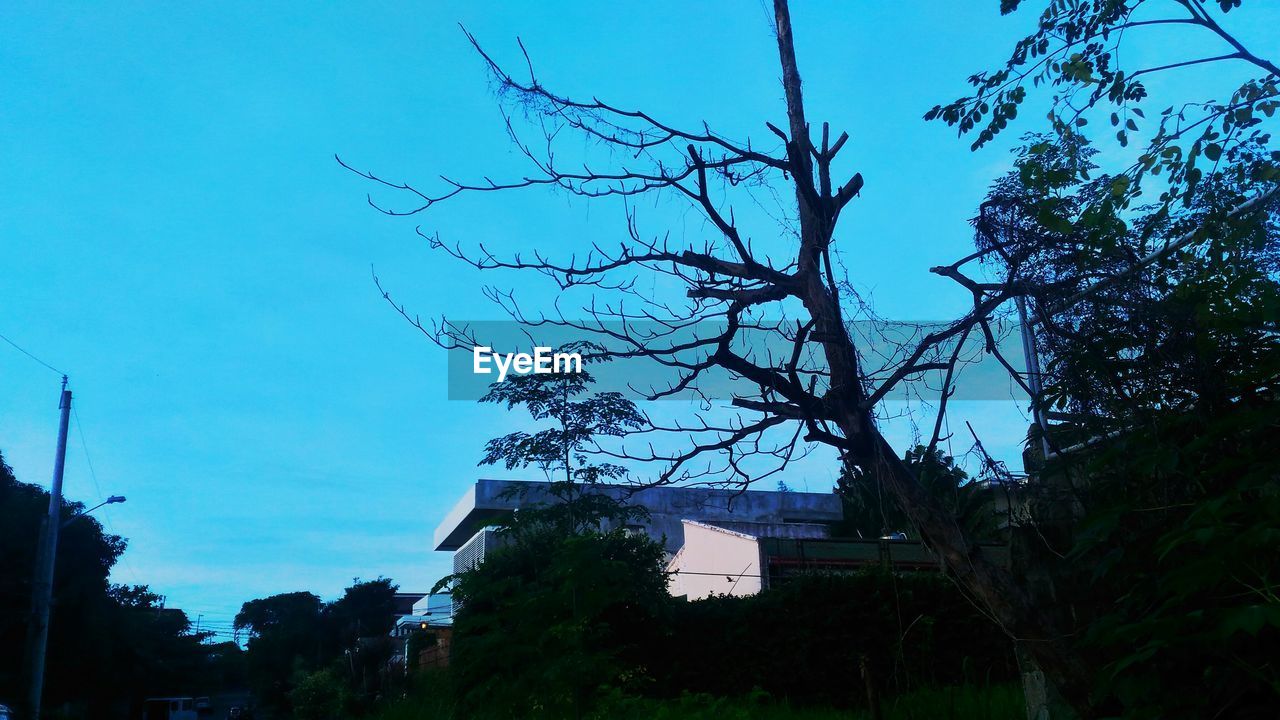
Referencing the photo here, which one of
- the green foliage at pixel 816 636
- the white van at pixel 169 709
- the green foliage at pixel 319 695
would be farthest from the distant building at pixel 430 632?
the white van at pixel 169 709

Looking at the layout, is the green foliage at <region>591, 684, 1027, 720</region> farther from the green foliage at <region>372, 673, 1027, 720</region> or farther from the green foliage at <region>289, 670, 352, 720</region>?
the green foliage at <region>289, 670, 352, 720</region>

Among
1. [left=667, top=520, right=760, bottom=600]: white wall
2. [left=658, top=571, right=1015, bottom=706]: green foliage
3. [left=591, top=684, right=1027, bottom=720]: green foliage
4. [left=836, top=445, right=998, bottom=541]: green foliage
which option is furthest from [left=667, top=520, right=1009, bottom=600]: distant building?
[left=836, top=445, right=998, bottom=541]: green foliage

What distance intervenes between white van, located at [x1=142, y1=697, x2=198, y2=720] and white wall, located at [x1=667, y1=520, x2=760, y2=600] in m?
30.5

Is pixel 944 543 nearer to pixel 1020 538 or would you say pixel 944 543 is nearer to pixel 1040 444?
pixel 1020 538

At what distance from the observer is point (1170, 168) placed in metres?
5.33

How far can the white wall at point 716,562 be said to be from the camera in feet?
70.0

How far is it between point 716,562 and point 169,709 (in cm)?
3487

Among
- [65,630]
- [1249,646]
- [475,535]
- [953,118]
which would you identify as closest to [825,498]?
[475,535]

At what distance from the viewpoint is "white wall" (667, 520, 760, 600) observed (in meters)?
21.3

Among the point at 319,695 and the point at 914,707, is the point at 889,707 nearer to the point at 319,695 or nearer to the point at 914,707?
the point at 914,707

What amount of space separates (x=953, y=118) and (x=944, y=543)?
311cm

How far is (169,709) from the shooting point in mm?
46125

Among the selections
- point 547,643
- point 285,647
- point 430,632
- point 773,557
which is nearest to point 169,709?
point 285,647

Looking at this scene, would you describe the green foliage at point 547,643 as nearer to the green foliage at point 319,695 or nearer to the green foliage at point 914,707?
the green foliage at point 914,707
